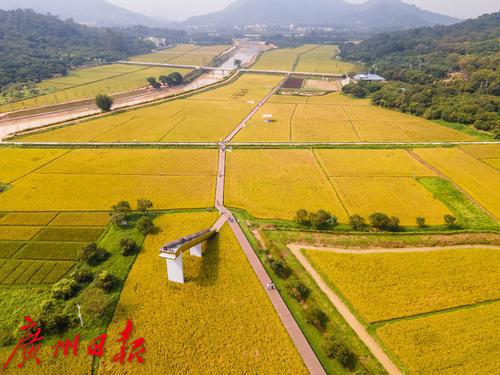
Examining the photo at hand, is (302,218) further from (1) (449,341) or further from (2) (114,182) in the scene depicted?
(2) (114,182)

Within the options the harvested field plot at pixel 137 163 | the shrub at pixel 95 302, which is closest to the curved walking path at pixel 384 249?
the shrub at pixel 95 302

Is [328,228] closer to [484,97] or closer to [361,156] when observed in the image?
[361,156]

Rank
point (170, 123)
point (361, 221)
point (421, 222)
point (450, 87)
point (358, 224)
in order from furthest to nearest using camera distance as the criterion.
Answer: point (450, 87) < point (170, 123) < point (421, 222) < point (361, 221) < point (358, 224)

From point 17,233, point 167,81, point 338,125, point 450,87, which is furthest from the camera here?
point 167,81

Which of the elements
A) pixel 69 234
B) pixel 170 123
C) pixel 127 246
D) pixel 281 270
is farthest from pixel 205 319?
pixel 170 123

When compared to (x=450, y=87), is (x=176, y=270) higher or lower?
lower

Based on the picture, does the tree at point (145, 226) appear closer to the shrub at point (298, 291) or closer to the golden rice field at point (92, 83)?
the shrub at point (298, 291)

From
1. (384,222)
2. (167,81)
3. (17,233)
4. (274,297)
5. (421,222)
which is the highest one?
(167,81)
